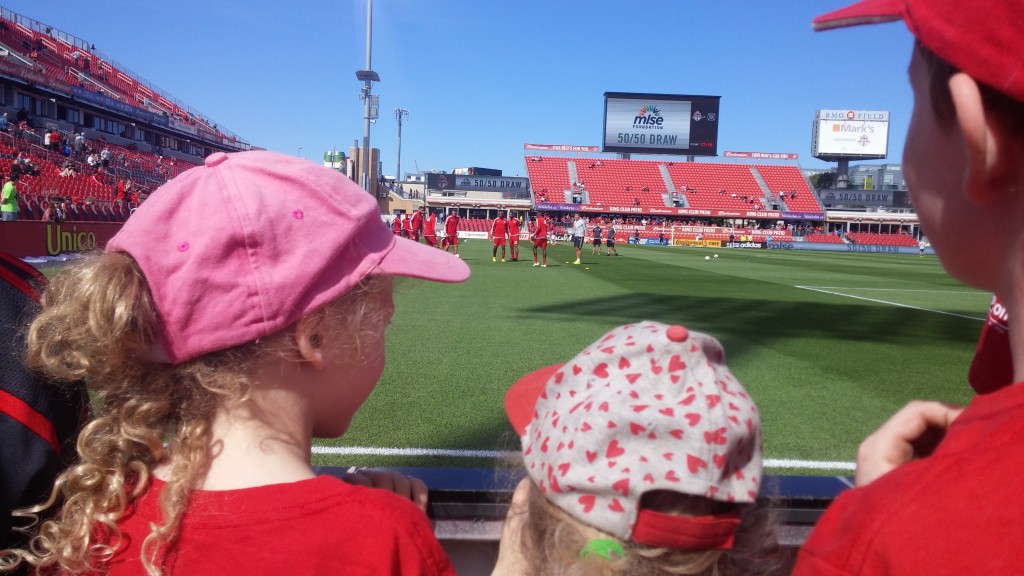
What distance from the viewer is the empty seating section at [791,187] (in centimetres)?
6838

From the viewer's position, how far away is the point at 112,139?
45.3 meters

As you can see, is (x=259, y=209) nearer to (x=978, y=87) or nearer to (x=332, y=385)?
(x=332, y=385)

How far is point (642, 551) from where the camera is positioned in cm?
100

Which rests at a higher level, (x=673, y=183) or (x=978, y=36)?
(x=673, y=183)

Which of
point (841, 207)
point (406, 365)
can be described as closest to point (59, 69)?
point (406, 365)

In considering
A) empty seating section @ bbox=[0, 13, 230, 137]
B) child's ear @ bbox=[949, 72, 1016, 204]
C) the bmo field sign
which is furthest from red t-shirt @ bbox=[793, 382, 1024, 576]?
the bmo field sign

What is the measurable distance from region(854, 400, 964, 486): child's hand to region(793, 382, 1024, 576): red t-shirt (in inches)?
12.4

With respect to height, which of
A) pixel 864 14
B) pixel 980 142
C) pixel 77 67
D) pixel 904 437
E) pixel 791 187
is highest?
pixel 77 67

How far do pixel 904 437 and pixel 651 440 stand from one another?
15.8 inches

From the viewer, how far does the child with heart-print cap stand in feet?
3.20

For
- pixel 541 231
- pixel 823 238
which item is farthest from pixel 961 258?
pixel 823 238

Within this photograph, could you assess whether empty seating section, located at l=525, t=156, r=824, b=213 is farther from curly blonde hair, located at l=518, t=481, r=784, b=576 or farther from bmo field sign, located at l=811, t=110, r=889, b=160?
curly blonde hair, located at l=518, t=481, r=784, b=576

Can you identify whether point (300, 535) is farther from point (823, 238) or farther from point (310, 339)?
point (823, 238)

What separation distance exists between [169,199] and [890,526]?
1.15m
